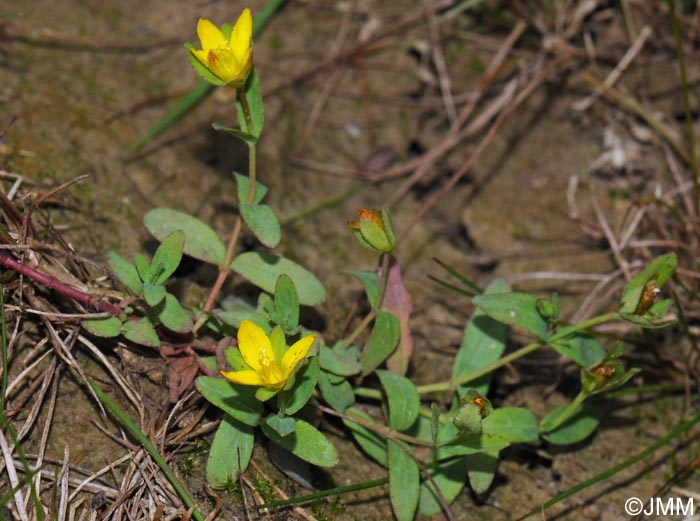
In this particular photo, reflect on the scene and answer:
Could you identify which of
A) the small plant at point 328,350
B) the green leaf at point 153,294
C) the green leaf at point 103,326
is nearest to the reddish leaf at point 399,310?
the small plant at point 328,350

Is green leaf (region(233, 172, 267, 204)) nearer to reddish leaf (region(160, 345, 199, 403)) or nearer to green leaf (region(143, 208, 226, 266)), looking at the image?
green leaf (region(143, 208, 226, 266))

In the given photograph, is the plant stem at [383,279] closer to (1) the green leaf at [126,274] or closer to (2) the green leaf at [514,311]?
(2) the green leaf at [514,311]

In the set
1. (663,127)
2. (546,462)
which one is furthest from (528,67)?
(546,462)

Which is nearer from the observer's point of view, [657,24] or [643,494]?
[643,494]

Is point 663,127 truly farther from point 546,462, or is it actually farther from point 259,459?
point 259,459

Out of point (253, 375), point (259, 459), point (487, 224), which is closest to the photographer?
point (253, 375)

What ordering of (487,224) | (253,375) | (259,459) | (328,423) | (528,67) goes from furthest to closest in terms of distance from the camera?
1. (528,67)
2. (487,224)
3. (328,423)
4. (259,459)
5. (253,375)

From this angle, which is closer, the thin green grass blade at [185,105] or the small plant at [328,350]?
the small plant at [328,350]
